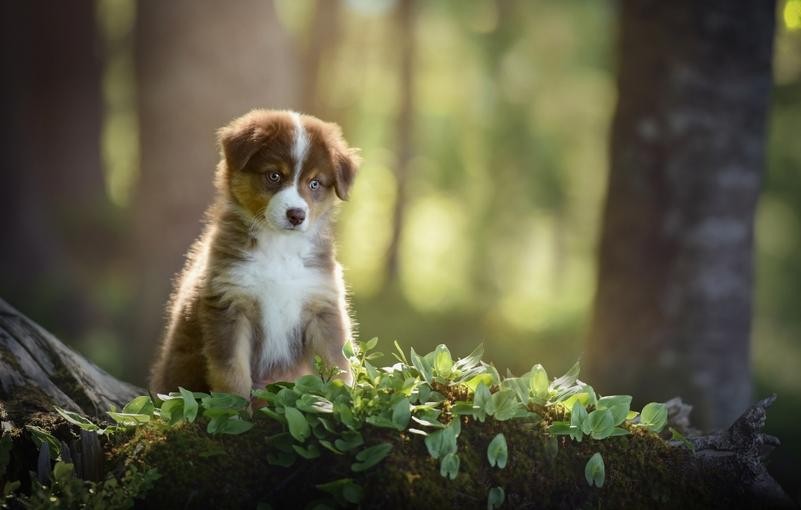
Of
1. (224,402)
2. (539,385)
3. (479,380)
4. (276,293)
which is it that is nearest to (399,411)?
(479,380)

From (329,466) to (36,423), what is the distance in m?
1.45

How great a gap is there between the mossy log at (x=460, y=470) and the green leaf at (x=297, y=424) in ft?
0.43

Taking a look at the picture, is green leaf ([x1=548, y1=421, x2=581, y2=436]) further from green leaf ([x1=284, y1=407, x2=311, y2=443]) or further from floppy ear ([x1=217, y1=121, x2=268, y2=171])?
floppy ear ([x1=217, y1=121, x2=268, y2=171])

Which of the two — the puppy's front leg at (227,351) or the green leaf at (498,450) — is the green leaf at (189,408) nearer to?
the puppy's front leg at (227,351)

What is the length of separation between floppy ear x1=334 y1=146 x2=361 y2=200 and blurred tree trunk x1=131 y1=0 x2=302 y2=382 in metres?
5.29

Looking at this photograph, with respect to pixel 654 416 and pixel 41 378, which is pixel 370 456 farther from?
pixel 41 378

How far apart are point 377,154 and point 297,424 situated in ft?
69.6

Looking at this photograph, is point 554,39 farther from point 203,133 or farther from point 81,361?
point 81,361

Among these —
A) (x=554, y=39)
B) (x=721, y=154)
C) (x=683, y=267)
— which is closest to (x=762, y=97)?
(x=721, y=154)

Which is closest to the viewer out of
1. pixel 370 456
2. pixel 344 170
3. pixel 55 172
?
pixel 370 456

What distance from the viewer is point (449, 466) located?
151 inches

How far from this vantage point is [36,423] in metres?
4.44

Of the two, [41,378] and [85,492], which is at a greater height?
[41,378]

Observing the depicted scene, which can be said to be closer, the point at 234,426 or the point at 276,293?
the point at 234,426
